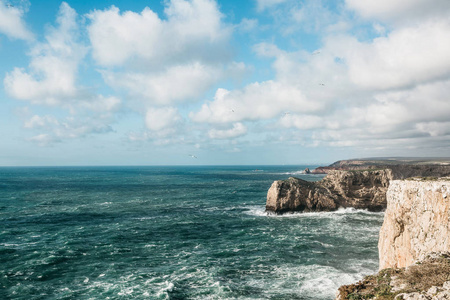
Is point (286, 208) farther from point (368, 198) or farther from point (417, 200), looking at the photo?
point (417, 200)

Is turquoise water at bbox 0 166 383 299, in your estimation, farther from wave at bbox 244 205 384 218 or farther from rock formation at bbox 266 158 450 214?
rock formation at bbox 266 158 450 214

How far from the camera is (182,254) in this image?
33625 mm

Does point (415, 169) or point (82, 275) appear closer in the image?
point (82, 275)

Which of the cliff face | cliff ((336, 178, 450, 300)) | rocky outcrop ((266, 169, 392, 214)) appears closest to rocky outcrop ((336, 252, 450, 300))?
cliff ((336, 178, 450, 300))

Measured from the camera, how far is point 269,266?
29.4 metres

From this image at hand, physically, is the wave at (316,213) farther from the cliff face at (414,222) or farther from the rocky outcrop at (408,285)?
the rocky outcrop at (408,285)

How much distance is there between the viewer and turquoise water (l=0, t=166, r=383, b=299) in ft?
79.4

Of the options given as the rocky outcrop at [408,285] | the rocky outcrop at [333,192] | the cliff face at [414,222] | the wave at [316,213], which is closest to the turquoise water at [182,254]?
the wave at [316,213]

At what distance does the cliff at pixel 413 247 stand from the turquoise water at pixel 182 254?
6.53m

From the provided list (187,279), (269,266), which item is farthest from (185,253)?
(269,266)

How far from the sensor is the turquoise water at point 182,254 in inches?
952

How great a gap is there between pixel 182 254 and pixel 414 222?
991 inches

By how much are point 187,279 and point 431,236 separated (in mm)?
20999

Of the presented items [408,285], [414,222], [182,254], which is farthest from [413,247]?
[182,254]
